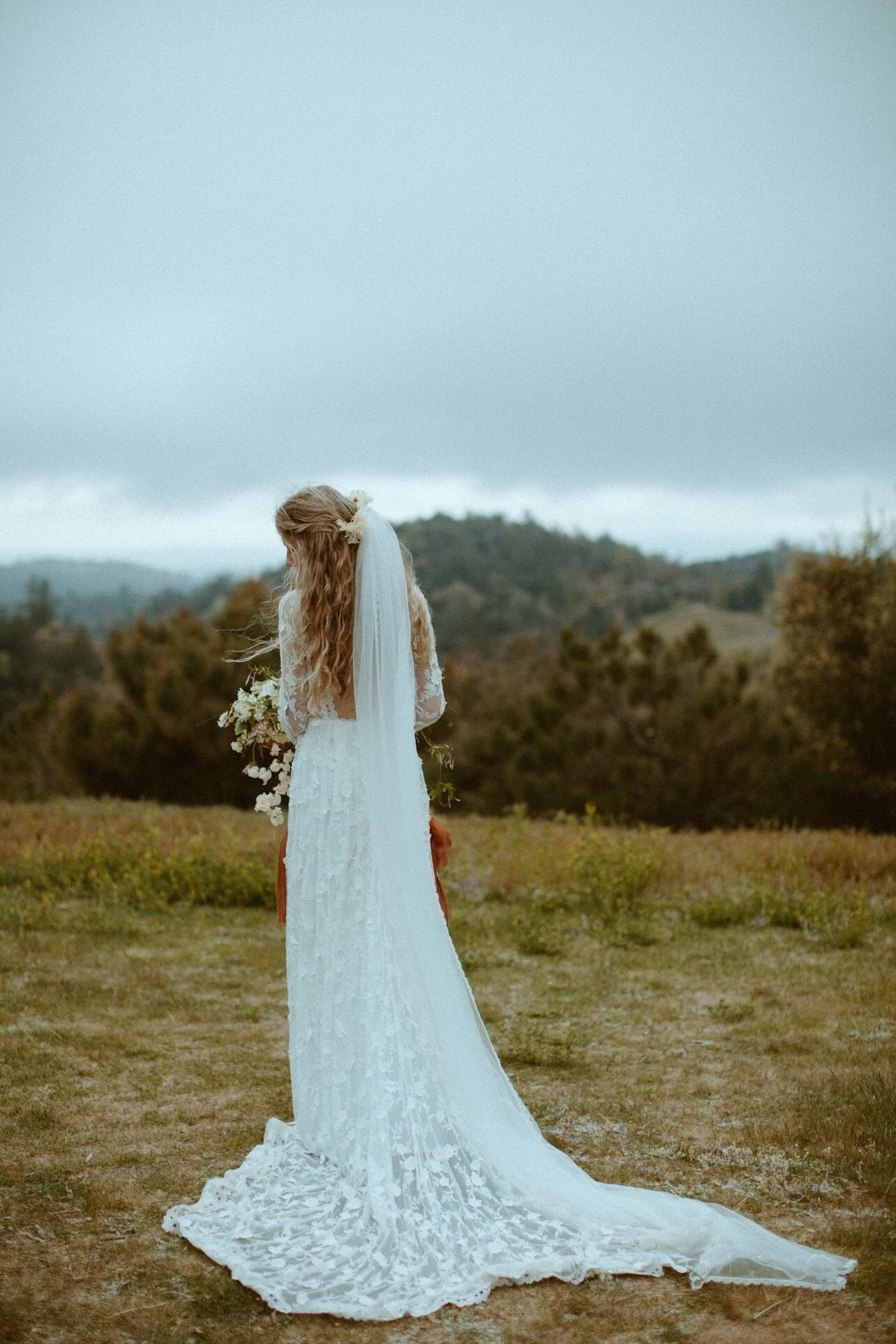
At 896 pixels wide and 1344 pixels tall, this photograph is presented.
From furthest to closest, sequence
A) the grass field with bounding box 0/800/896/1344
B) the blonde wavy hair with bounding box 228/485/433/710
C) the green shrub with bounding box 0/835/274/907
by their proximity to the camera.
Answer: the green shrub with bounding box 0/835/274/907 → the blonde wavy hair with bounding box 228/485/433/710 → the grass field with bounding box 0/800/896/1344

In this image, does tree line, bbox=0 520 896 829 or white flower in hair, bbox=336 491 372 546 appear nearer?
white flower in hair, bbox=336 491 372 546

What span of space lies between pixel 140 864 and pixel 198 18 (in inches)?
611

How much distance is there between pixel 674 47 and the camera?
54.1 feet

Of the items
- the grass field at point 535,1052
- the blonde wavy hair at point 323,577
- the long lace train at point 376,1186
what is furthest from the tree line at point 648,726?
the blonde wavy hair at point 323,577

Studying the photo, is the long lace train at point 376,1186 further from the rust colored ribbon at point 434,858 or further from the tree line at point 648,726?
the tree line at point 648,726

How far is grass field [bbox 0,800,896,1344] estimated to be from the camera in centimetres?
285

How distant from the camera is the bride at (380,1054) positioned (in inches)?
120

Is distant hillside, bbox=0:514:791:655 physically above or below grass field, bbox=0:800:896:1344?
above

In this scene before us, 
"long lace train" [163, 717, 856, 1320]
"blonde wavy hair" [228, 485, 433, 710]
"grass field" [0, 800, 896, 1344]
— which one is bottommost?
"grass field" [0, 800, 896, 1344]

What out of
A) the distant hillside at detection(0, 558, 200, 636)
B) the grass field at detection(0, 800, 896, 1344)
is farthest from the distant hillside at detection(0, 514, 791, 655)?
the grass field at detection(0, 800, 896, 1344)

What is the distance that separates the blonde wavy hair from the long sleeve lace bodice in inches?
0.9

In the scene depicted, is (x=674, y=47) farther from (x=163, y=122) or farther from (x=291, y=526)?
(x=291, y=526)

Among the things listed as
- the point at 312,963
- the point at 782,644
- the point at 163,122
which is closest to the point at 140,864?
the point at 312,963

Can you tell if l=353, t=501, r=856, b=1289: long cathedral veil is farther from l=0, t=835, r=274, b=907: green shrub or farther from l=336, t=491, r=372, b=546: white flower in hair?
l=0, t=835, r=274, b=907: green shrub
